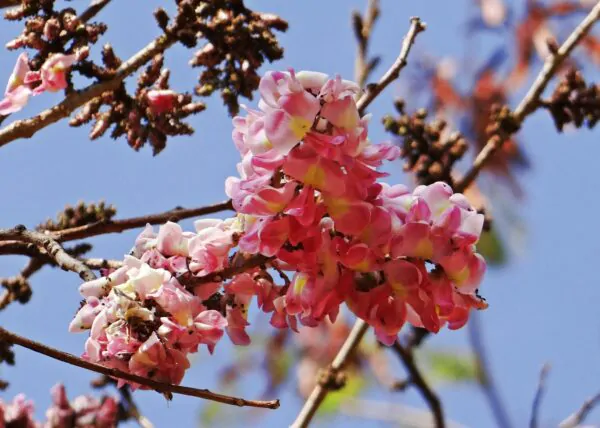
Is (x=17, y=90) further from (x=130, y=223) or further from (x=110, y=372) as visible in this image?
(x=110, y=372)

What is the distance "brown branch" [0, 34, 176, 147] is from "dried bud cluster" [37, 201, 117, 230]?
0.85ft

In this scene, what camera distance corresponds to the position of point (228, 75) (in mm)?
1597

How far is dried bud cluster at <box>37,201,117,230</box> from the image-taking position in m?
1.56

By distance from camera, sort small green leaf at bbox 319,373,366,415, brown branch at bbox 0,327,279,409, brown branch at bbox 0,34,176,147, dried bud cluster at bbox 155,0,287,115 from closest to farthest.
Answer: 1. brown branch at bbox 0,327,279,409
2. brown branch at bbox 0,34,176,147
3. dried bud cluster at bbox 155,0,287,115
4. small green leaf at bbox 319,373,366,415

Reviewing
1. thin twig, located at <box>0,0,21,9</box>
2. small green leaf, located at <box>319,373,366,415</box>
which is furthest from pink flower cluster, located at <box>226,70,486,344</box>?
small green leaf, located at <box>319,373,366,415</box>

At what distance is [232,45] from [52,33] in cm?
32

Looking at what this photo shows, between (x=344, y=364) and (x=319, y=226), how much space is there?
86 centimetres

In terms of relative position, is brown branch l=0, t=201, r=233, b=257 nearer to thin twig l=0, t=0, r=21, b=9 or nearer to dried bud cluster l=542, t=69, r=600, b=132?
thin twig l=0, t=0, r=21, b=9

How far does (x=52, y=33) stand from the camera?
1362 mm

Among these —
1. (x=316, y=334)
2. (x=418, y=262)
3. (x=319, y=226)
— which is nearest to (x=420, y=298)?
(x=418, y=262)

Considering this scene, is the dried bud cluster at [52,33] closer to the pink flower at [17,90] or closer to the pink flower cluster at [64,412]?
the pink flower at [17,90]

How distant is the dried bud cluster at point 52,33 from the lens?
137cm

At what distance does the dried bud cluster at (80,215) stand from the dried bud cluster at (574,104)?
993mm

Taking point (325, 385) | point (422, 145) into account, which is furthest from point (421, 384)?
point (422, 145)
